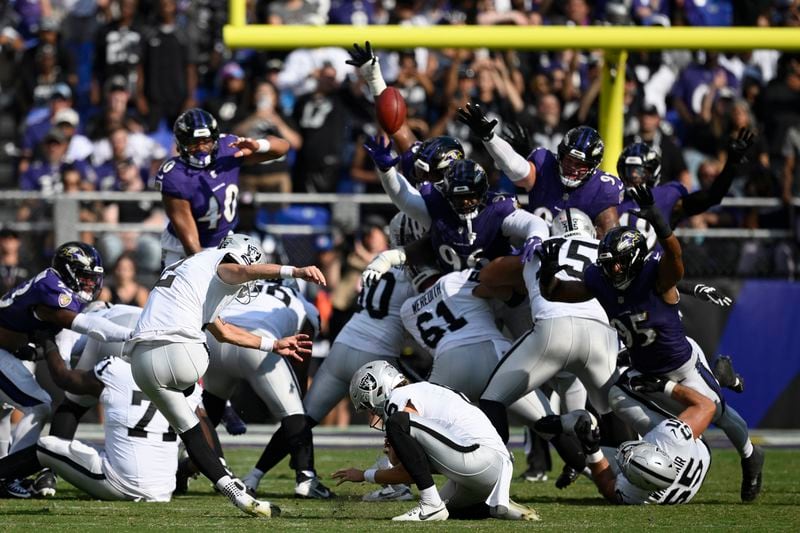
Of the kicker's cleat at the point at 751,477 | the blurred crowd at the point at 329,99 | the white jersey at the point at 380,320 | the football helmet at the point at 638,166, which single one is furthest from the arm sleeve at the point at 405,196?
the blurred crowd at the point at 329,99

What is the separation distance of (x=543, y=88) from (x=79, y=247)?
6400 millimetres

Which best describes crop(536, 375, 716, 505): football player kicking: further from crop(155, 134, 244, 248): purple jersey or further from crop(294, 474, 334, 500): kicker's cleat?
crop(155, 134, 244, 248): purple jersey

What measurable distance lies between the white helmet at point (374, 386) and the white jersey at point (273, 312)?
1613mm

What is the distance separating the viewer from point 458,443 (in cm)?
662

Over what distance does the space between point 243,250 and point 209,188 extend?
7.55 feet

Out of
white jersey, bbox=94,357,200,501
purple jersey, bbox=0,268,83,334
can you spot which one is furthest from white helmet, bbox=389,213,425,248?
purple jersey, bbox=0,268,83,334

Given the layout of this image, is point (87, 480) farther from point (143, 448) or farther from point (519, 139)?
point (519, 139)

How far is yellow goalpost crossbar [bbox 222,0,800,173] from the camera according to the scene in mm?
9883

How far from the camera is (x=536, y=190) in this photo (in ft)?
29.3

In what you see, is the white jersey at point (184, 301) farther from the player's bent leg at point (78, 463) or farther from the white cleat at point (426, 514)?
the white cleat at point (426, 514)

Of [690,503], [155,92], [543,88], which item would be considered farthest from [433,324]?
[155,92]

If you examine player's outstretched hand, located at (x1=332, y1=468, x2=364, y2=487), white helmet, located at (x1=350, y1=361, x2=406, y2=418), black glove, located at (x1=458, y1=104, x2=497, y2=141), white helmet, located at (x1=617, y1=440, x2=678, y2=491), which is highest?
black glove, located at (x1=458, y1=104, x2=497, y2=141)

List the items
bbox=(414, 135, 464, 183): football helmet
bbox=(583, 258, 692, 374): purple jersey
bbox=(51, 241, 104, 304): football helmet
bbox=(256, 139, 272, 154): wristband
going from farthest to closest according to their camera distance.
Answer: bbox=(256, 139, 272, 154): wristband
bbox=(414, 135, 464, 183): football helmet
bbox=(51, 241, 104, 304): football helmet
bbox=(583, 258, 692, 374): purple jersey

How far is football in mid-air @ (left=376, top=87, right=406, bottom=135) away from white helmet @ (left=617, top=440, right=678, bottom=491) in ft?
9.26
